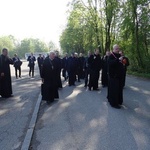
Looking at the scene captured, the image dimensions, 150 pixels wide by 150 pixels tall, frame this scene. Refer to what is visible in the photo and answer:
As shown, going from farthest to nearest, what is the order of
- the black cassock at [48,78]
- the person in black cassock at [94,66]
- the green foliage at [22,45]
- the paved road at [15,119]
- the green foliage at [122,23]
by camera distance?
the green foliage at [22,45] → the green foliage at [122,23] → the person in black cassock at [94,66] → the black cassock at [48,78] → the paved road at [15,119]

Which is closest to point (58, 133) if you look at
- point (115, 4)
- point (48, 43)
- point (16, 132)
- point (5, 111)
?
point (16, 132)

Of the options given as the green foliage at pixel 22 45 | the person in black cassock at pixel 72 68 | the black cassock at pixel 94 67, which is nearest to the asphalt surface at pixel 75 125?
the black cassock at pixel 94 67

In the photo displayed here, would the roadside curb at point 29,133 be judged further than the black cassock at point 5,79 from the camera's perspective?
No

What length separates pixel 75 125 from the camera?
7.39 meters

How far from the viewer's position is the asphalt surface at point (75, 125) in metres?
5.93

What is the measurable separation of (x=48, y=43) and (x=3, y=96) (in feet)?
570

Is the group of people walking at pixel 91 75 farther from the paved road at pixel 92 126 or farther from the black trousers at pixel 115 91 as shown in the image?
the paved road at pixel 92 126

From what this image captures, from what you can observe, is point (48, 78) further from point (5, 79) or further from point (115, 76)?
point (115, 76)

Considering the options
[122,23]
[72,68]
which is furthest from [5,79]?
[122,23]

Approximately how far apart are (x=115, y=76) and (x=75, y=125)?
289 centimetres

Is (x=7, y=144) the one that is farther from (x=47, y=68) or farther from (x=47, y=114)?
(x=47, y=68)

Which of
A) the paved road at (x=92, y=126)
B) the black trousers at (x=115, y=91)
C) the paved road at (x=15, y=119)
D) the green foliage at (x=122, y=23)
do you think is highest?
the green foliage at (x=122, y=23)

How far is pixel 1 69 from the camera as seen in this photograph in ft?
40.5

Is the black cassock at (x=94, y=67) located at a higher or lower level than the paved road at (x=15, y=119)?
higher
